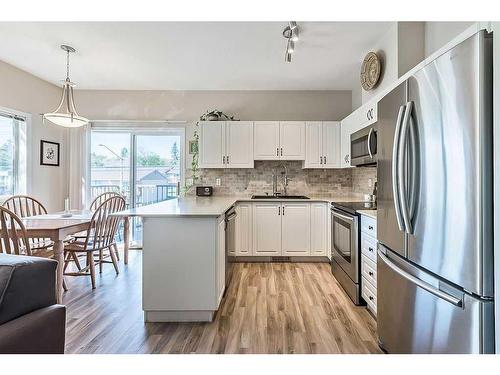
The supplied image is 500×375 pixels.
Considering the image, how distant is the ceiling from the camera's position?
2.82 meters

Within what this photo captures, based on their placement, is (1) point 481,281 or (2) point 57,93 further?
(2) point 57,93

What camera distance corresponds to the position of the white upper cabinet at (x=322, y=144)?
14.1 ft

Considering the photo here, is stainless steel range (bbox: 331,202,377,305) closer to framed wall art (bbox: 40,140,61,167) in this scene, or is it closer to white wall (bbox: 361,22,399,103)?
white wall (bbox: 361,22,399,103)

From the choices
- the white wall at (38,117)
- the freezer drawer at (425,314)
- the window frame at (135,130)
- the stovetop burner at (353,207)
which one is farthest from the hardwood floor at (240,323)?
the window frame at (135,130)

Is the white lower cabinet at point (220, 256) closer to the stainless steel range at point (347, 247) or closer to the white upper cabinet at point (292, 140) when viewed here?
the stainless steel range at point (347, 247)

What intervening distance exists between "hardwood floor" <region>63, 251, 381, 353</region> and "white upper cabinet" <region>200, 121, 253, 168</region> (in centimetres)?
180

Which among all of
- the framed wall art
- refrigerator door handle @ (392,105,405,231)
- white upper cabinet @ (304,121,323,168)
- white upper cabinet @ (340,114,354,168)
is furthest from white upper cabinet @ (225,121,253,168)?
refrigerator door handle @ (392,105,405,231)

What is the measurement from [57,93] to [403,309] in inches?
209

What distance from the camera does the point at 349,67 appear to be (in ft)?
12.3

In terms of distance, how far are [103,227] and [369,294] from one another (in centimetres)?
271

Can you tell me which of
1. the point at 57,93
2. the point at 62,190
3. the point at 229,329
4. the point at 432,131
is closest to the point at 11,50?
the point at 57,93

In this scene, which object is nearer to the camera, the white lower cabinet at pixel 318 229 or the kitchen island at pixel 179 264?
the kitchen island at pixel 179 264

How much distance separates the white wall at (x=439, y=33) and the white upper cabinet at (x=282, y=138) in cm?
192

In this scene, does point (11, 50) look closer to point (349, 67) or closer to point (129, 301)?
point (129, 301)
